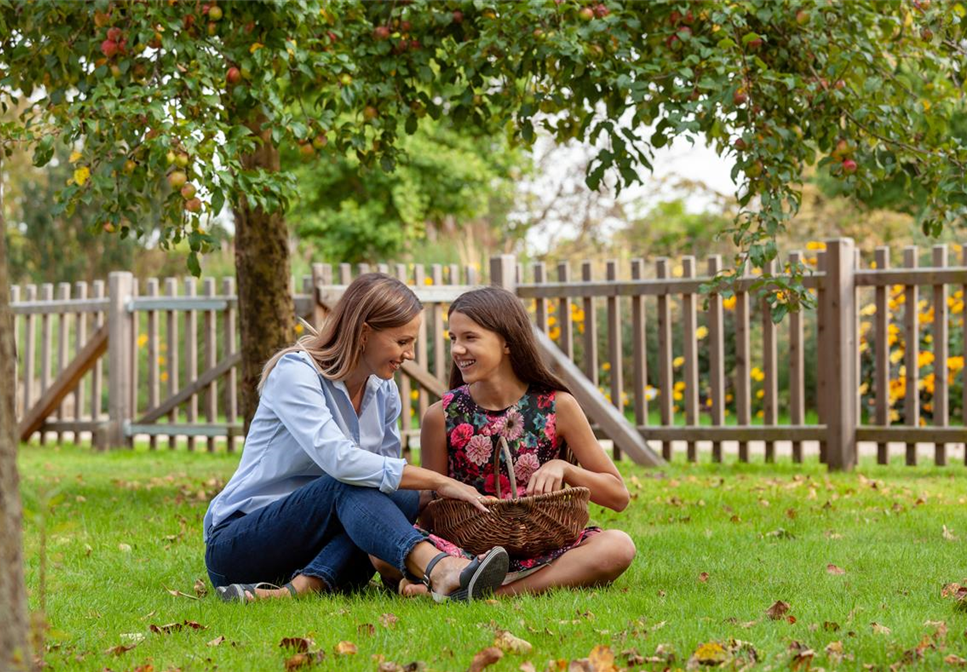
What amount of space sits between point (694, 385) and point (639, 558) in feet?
12.6

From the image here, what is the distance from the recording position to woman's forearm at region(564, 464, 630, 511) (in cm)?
383

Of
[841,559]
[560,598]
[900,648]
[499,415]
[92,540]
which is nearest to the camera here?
[900,648]

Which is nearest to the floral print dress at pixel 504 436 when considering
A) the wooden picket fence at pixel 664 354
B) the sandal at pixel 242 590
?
the sandal at pixel 242 590

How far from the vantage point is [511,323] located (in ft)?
12.9

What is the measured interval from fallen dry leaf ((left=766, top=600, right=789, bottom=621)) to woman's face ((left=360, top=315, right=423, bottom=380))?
1.37 metres

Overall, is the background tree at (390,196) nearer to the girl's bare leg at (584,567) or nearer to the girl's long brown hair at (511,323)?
the girl's long brown hair at (511,323)

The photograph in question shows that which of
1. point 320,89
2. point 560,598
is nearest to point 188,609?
point 560,598

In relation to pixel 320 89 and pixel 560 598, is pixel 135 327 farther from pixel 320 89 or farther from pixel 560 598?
pixel 560 598

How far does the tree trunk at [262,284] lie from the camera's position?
645 centimetres

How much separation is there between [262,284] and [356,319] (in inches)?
108

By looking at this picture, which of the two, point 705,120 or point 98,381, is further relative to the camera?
point 98,381

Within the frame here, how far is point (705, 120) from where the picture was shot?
5.31m

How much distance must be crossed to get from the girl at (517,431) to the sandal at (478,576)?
9.3 inches

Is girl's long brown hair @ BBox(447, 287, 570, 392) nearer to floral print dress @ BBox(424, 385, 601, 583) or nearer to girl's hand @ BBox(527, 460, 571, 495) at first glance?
floral print dress @ BBox(424, 385, 601, 583)
